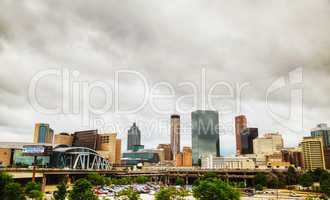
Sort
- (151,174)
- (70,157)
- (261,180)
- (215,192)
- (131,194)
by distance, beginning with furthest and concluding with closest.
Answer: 1. (70,157)
2. (151,174)
3. (261,180)
4. (131,194)
5. (215,192)

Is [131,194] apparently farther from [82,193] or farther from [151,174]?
[151,174]

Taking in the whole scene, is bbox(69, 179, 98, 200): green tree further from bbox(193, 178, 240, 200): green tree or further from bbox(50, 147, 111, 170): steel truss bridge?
bbox(50, 147, 111, 170): steel truss bridge

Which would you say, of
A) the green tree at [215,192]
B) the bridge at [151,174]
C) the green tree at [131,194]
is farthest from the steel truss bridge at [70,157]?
the green tree at [215,192]

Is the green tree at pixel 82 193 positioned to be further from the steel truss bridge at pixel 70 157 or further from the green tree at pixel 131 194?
the steel truss bridge at pixel 70 157

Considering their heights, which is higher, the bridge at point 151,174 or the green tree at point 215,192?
the green tree at point 215,192

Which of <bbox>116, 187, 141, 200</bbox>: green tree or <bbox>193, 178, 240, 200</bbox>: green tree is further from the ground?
<bbox>193, 178, 240, 200</bbox>: green tree

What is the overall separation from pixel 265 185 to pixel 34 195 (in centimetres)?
9927

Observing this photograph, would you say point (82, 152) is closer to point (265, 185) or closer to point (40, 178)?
A: point (40, 178)

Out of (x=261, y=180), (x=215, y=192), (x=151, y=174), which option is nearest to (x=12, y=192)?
(x=215, y=192)

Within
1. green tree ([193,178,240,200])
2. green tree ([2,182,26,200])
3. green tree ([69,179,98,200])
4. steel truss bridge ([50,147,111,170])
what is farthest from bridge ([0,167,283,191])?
green tree ([193,178,240,200])

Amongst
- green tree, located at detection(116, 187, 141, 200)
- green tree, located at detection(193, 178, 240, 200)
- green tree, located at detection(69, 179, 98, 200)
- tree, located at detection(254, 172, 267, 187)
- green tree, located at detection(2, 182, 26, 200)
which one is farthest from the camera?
tree, located at detection(254, 172, 267, 187)

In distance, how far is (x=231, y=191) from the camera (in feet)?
163

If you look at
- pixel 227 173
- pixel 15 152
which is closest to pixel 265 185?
pixel 227 173

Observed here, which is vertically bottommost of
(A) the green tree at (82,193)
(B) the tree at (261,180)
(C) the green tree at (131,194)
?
(B) the tree at (261,180)
